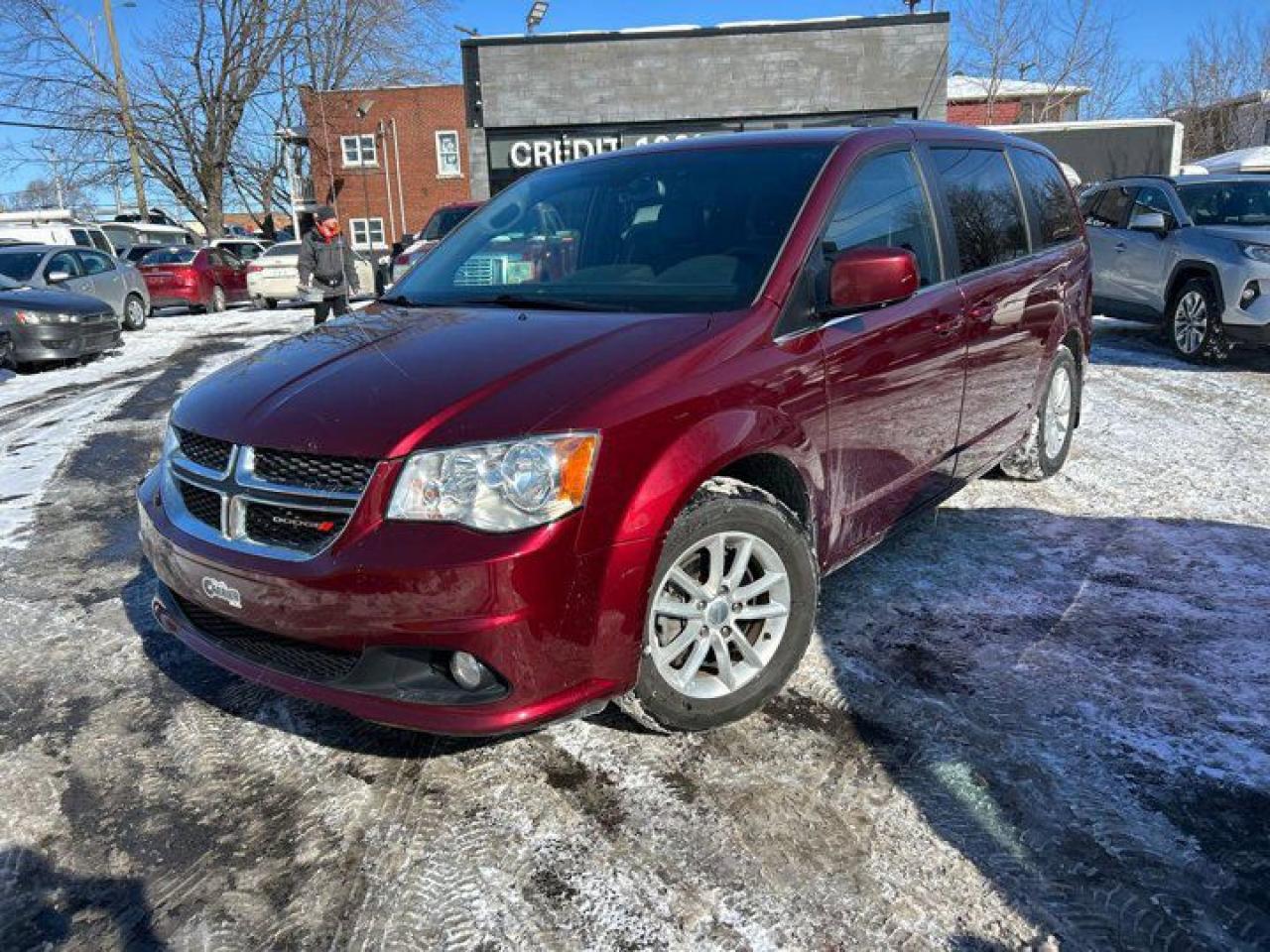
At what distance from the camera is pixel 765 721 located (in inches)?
112

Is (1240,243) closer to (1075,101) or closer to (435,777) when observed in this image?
(435,777)

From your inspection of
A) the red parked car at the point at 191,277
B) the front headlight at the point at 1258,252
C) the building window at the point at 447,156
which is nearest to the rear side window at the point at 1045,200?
the front headlight at the point at 1258,252

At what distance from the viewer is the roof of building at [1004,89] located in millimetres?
28453

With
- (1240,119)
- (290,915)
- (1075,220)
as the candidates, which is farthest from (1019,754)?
(1240,119)

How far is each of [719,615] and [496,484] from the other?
850 mm

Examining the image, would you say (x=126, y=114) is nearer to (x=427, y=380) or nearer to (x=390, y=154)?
(x=390, y=154)

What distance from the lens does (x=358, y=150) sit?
3709cm

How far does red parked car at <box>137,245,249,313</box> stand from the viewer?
18.3 m

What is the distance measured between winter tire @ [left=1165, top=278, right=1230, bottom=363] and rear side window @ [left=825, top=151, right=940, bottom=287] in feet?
20.5

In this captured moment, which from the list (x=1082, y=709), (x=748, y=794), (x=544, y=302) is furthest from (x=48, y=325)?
(x=1082, y=709)

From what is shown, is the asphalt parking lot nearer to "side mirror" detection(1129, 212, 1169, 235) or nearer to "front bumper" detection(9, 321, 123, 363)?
"side mirror" detection(1129, 212, 1169, 235)

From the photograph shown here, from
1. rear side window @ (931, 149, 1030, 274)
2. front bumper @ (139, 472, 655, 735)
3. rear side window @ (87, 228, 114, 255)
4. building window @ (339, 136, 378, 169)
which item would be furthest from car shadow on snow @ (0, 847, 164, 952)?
building window @ (339, 136, 378, 169)

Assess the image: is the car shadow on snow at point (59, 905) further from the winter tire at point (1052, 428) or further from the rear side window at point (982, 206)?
the winter tire at point (1052, 428)

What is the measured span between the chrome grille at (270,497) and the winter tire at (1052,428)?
380cm
